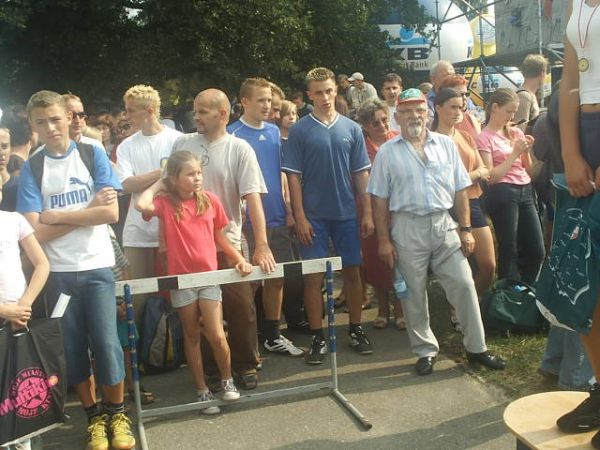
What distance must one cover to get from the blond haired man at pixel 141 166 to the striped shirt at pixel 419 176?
5.34 ft

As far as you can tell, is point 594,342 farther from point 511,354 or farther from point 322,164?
point 322,164

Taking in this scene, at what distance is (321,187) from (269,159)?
49 cm

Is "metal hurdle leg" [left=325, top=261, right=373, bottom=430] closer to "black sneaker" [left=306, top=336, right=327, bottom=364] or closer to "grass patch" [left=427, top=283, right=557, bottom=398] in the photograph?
"black sneaker" [left=306, top=336, right=327, bottom=364]

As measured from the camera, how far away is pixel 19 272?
3703 mm

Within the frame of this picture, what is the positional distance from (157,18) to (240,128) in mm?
13211

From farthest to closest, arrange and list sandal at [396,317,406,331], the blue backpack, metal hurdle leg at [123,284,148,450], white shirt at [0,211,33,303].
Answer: sandal at [396,317,406,331] < the blue backpack < metal hurdle leg at [123,284,148,450] < white shirt at [0,211,33,303]

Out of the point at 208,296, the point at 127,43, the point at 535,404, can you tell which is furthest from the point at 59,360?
the point at 127,43

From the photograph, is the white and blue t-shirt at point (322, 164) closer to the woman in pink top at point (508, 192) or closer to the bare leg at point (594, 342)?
the woman in pink top at point (508, 192)

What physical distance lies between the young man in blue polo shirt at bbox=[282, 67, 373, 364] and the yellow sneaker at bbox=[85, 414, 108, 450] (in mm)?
1706

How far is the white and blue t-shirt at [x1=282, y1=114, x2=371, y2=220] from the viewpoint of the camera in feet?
17.4

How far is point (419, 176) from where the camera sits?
4.82 metres

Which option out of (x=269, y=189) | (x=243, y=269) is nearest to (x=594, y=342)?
(x=243, y=269)

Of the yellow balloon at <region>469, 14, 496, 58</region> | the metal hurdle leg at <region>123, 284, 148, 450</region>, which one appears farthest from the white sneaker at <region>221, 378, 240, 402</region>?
the yellow balloon at <region>469, 14, 496, 58</region>

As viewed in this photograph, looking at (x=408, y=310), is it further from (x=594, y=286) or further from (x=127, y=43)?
(x=127, y=43)
